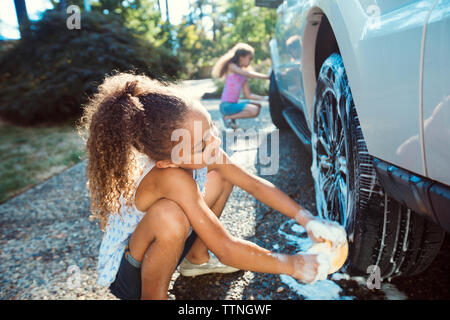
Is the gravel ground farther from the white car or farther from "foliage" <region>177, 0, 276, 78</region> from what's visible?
"foliage" <region>177, 0, 276, 78</region>

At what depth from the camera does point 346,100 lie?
129 cm

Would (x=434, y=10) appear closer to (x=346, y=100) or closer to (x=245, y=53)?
(x=346, y=100)

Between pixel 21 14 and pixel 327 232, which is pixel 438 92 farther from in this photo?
pixel 21 14

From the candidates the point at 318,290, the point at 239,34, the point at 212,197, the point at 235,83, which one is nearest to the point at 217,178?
the point at 212,197

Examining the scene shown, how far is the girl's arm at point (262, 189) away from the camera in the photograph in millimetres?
1422

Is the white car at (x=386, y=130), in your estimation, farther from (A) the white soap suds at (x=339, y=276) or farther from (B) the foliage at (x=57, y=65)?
(B) the foliage at (x=57, y=65)

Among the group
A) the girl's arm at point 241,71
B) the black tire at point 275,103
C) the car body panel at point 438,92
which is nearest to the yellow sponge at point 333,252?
the car body panel at point 438,92

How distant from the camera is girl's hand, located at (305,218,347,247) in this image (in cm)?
123

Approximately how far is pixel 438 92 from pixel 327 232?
65cm

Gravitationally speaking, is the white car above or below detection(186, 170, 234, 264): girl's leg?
above

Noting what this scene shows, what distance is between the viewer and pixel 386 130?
982 mm

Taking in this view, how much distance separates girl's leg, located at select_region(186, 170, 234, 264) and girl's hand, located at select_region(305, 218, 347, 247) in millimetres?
421

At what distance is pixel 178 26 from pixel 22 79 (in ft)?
23.2

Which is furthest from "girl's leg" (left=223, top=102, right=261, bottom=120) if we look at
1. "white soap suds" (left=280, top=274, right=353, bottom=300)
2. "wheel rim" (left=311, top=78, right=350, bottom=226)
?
"white soap suds" (left=280, top=274, right=353, bottom=300)
